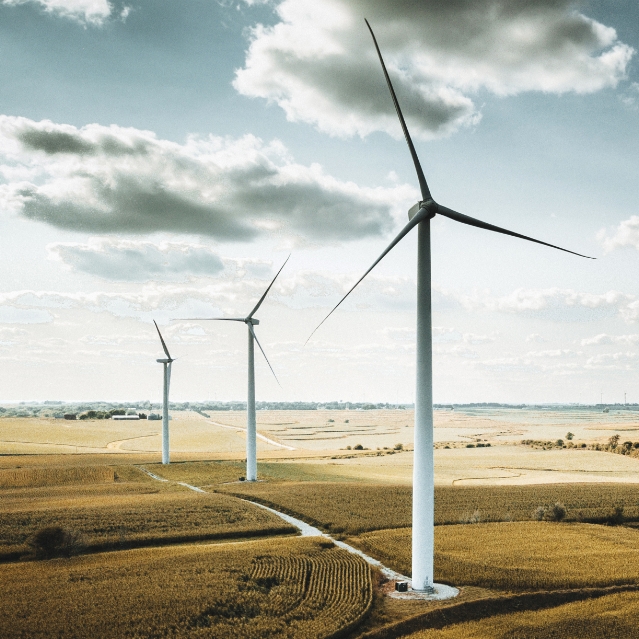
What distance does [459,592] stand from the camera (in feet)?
89.4

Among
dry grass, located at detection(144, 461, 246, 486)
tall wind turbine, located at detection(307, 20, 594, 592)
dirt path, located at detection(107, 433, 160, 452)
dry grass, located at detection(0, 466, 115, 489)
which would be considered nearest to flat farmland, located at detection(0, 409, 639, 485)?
dirt path, located at detection(107, 433, 160, 452)

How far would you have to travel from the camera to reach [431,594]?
1059 inches

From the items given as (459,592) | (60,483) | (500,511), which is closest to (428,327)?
(459,592)

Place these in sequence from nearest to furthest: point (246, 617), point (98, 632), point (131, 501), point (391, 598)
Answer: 1. point (98, 632)
2. point (246, 617)
3. point (391, 598)
4. point (131, 501)

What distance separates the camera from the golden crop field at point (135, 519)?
124 ft

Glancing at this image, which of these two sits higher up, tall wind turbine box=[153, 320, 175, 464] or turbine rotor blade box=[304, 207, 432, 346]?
turbine rotor blade box=[304, 207, 432, 346]

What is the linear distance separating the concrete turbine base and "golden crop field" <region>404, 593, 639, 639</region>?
272 cm

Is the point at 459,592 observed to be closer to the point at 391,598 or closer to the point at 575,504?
the point at 391,598

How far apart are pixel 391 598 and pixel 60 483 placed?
5922 cm

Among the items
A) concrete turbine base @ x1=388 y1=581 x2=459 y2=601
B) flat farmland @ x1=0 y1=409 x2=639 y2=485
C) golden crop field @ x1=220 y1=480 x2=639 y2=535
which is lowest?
flat farmland @ x1=0 y1=409 x2=639 y2=485

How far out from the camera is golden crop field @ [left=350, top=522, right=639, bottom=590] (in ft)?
95.1

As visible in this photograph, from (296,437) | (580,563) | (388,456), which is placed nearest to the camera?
(580,563)

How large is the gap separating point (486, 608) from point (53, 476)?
6766 cm

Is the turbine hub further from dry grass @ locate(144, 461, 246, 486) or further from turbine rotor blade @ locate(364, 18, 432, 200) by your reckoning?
dry grass @ locate(144, 461, 246, 486)
